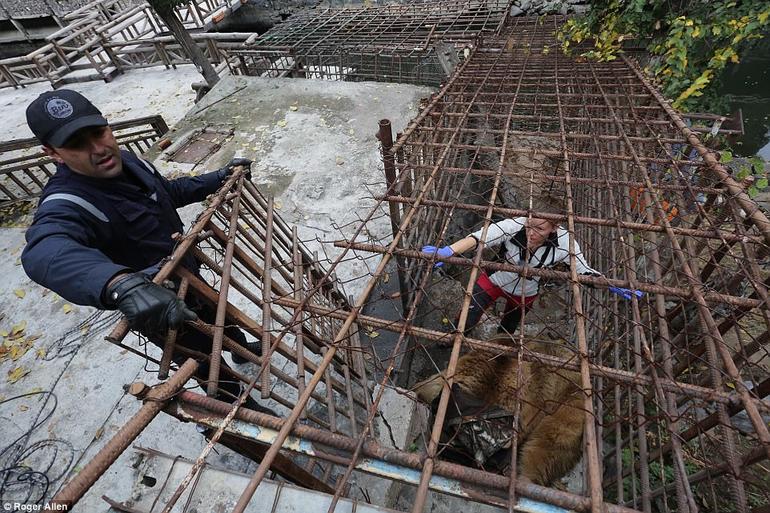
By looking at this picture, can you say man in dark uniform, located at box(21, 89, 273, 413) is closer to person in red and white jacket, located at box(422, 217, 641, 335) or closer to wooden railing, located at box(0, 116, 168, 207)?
person in red and white jacket, located at box(422, 217, 641, 335)

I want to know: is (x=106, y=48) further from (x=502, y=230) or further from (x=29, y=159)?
(x=502, y=230)

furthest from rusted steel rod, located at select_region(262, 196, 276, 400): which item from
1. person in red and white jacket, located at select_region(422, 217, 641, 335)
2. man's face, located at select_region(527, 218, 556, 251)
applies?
man's face, located at select_region(527, 218, 556, 251)

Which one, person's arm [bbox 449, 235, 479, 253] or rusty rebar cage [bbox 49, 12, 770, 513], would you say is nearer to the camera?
rusty rebar cage [bbox 49, 12, 770, 513]

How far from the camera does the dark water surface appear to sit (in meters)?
9.87

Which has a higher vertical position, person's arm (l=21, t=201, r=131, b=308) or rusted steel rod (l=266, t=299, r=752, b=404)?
person's arm (l=21, t=201, r=131, b=308)

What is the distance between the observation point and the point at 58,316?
13.2ft

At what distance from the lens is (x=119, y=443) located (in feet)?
3.94

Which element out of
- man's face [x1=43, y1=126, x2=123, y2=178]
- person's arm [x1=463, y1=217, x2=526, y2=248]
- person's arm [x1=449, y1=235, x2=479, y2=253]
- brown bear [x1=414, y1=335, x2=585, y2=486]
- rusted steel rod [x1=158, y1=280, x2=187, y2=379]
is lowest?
brown bear [x1=414, y1=335, x2=585, y2=486]

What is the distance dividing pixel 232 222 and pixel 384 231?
246 centimetres

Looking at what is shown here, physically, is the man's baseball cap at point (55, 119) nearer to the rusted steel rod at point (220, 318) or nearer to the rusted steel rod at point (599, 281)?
the rusted steel rod at point (220, 318)

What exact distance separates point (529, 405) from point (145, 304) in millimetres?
2917

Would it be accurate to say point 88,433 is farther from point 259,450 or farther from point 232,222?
point 232,222

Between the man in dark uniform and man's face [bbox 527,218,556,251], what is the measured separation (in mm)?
2459

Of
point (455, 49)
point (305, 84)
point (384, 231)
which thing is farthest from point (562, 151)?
point (305, 84)
